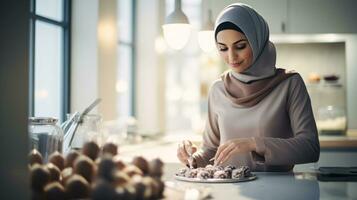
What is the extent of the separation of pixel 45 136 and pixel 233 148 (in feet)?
1.86

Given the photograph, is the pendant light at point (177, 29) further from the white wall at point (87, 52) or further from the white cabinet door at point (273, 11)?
the white wall at point (87, 52)

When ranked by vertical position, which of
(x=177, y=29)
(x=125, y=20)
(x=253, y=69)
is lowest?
(x=253, y=69)

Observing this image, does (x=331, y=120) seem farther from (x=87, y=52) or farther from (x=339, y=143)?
(x=87, y=52)

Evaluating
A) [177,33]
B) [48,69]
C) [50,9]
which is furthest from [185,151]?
[50,9]

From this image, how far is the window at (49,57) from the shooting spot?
3.24 m

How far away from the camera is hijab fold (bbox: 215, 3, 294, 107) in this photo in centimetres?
202

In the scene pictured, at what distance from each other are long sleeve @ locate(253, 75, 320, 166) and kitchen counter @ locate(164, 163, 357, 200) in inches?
2.5

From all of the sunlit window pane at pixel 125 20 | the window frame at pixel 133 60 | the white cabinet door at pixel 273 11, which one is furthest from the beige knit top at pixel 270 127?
the window frame at pixel 133 60

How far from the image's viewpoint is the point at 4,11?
0.92m

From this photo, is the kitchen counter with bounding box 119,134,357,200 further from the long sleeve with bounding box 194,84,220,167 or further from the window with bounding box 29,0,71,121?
the window with bounding box 29,0,71,121

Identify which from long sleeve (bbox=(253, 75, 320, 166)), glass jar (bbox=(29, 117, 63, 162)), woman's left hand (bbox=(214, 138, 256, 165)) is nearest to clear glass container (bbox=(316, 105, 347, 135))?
long sleeve (bbox=(253, 75, 320, 166))

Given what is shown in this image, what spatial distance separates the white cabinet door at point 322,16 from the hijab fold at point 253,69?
2.05 metres

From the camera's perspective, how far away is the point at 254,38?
2039 millimetres

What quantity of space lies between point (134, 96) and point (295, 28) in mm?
1919
